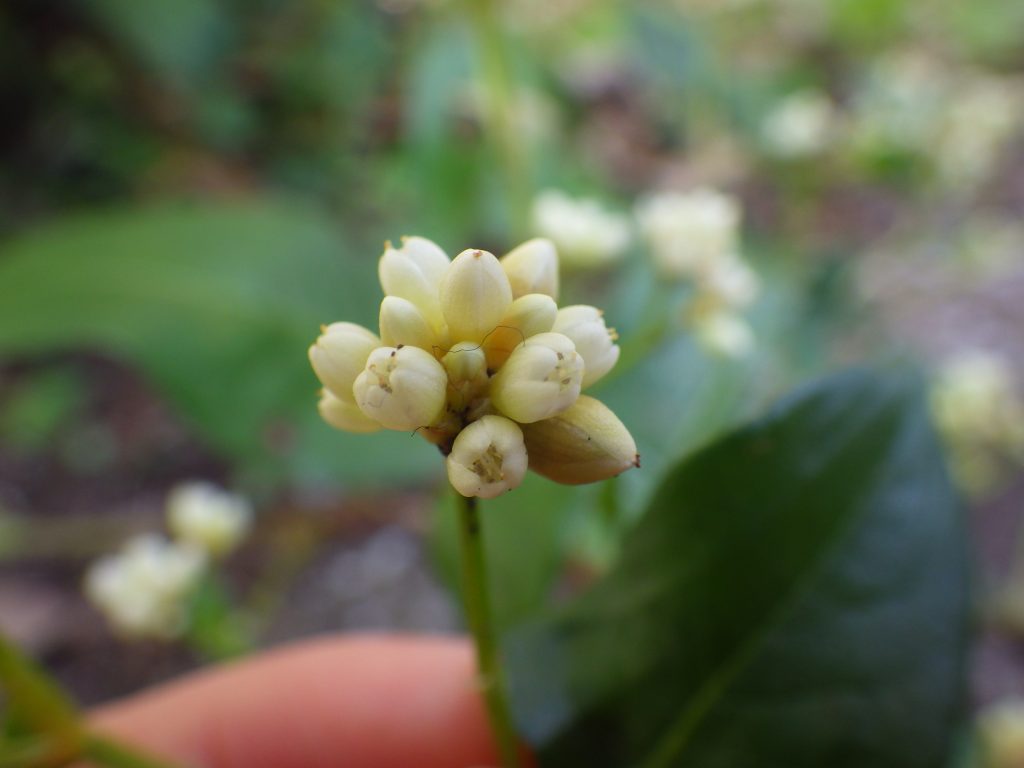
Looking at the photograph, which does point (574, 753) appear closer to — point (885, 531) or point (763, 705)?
point (763, 705)

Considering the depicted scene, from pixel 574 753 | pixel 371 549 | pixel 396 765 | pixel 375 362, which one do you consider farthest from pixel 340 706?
pixel 371 549

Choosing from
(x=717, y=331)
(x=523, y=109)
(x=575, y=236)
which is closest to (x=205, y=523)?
(x=575, y=236)

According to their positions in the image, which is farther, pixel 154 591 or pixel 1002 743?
pixel 1002 743

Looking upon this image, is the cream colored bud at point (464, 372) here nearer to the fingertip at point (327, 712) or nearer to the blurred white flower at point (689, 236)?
the blurred white flower at point (689, 236)

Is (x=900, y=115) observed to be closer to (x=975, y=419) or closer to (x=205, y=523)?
(x=975, y=419)

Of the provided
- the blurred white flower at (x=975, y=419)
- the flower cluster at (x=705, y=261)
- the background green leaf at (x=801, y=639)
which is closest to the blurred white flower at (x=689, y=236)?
the flower cluster at (x=705, y=261)
